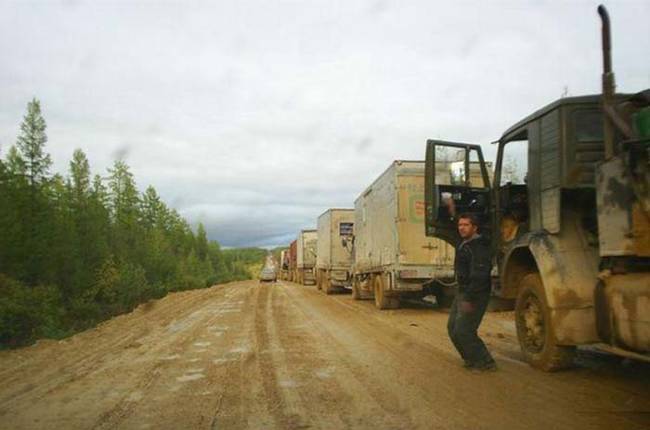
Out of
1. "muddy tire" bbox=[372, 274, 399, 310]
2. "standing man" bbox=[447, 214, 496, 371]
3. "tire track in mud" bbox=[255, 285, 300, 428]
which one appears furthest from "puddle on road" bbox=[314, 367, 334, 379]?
"muddy tire" bbox=[372, 274, 399, 310]

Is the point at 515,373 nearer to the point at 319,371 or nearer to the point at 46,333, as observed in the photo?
the point at 319,371

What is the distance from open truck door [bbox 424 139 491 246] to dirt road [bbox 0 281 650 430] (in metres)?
1.94

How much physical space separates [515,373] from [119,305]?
64.2 ft

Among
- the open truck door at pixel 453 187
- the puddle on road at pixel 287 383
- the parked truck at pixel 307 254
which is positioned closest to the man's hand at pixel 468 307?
the open truck door at pixel 453 187

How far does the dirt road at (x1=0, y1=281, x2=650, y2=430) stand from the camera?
502 cm

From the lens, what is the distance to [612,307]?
5410mm

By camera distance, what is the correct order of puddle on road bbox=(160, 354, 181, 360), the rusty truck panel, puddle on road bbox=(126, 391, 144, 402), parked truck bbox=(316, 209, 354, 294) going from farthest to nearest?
parked truck bbox=(316, 209, 354, 294) < the rusty truck panel < puddle on road bbox=(160, 354, 181, 360) < puddle on road bbox=(126, 391, 144, 402)

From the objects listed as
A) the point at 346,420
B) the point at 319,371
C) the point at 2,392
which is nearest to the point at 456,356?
the point at 319,371

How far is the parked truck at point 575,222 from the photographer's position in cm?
503

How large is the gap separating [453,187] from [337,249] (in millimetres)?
19114

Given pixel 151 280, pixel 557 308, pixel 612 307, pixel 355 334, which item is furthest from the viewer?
pixel 151 280

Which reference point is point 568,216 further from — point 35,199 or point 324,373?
point 35,199

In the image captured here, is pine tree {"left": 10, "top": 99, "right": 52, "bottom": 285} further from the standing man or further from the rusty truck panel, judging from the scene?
the standing man

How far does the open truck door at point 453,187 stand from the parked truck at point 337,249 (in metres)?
16.7
